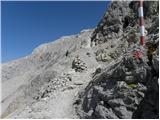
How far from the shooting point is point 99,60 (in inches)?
1417

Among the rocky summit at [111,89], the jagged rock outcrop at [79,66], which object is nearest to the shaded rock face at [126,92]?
the rocky summit at [111,89]

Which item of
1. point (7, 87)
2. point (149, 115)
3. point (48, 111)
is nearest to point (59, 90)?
point (48, 111)

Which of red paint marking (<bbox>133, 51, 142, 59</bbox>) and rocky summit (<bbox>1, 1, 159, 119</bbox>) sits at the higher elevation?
red paint marking (<bbox>133, 51, 142, 59</bbox>)

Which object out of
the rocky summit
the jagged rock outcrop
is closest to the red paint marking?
the rocky summit

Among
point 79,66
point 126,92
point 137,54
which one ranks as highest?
point 137,54

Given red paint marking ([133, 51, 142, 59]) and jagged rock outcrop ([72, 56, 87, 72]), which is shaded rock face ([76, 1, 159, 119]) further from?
jagged rock outcrop ([72, 56, 87, 72])

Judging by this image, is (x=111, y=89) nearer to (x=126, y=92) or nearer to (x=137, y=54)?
(x=126, y=92)

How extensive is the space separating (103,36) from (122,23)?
10.8ft

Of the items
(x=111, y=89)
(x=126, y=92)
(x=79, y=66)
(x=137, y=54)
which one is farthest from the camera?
(x=79, y=66)

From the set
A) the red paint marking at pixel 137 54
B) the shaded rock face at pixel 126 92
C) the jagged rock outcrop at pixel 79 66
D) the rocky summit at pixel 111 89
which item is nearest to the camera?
the shaded rock face at pixel 126 92

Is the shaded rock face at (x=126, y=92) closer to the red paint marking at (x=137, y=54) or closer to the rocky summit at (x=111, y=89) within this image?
the rocky summit at (x=111, y=89)

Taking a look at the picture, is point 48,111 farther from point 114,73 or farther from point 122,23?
point 122,23

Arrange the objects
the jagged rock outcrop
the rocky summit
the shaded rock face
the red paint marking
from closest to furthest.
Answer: the shaded rock face
the rocky summit
the red paint marking
the jagged rock outcrop

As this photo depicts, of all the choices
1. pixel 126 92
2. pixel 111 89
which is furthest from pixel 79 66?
pixel 126 92
